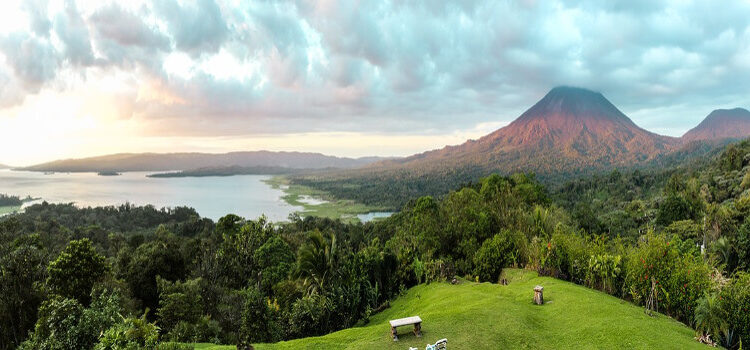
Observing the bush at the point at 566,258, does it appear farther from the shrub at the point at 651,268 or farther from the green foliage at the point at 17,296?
the green foliage at the point at 17,296

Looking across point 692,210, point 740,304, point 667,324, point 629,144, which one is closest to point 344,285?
point 667,324

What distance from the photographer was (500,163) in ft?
550

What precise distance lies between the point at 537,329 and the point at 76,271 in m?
16.9

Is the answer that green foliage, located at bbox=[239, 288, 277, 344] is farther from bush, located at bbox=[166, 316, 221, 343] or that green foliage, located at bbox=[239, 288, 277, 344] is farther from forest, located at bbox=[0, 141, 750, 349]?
bush, located at bbox=[166, 316, 221, 343]

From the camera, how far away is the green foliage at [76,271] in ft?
48.5

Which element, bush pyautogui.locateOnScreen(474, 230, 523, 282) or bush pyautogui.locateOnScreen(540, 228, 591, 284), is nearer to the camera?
bush pyautogui.locateOnScreen(540, 228, 591, 284)

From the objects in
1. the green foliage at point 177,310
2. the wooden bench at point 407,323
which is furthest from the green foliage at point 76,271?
the wooden bench at point 407,323

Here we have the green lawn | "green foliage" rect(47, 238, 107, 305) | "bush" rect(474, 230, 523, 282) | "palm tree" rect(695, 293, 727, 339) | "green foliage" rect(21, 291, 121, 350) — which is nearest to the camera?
"green foliage" rect(21, 291, 121, 350)

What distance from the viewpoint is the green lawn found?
24.4ft

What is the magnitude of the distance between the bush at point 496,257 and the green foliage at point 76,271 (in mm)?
16043

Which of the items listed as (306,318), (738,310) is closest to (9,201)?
(306,318)

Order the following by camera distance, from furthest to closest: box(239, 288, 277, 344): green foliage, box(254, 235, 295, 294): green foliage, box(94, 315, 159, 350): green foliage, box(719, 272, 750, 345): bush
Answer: box(254, 235, 295, 294): green foliage, box(239, 288, 277, 344): green foliage, box(719, 272, 750, 345): bush, box(94, 315, 159, 350): green foliage

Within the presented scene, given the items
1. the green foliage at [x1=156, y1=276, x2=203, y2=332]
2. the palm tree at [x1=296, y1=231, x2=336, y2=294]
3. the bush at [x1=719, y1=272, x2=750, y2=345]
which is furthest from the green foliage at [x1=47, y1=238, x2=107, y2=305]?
the bush at [x1=719, y1=272, x2=750, y2=345]

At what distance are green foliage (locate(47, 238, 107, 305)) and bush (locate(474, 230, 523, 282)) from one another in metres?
16.0
